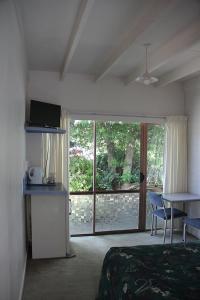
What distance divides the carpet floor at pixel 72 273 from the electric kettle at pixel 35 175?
1.04 meters

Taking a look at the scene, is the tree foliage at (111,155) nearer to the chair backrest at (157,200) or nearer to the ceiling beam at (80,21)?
the chair backrest at (157,200)

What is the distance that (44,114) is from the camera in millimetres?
3877

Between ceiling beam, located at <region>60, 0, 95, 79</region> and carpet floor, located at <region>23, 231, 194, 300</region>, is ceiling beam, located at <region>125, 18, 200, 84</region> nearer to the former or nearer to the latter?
ceiling beam, located at <region>60, 0, 95, 79</region>

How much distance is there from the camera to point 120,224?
4.71m

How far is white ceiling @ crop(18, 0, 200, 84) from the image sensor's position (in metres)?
2.22

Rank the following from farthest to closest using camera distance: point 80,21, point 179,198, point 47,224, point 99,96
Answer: point 99,96 < point 179,198 < point 47,224 < point 80,21

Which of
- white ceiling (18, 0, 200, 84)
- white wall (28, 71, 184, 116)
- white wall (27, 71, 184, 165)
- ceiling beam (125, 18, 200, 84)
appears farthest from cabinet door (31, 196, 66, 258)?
ceiling beam (125, 18, 200, 84)

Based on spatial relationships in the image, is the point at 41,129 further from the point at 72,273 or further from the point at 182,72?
the point at 182,72

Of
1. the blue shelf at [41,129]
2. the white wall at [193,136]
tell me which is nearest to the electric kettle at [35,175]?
the blue shelf at [41,129]

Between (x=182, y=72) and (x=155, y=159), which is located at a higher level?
(x=182, y=72)

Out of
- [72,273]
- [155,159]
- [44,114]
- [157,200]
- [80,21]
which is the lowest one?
[72,273]

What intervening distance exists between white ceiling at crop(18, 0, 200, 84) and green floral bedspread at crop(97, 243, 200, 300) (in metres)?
1.93

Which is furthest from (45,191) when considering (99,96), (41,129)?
(99,96)

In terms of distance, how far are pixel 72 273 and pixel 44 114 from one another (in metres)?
2.12
